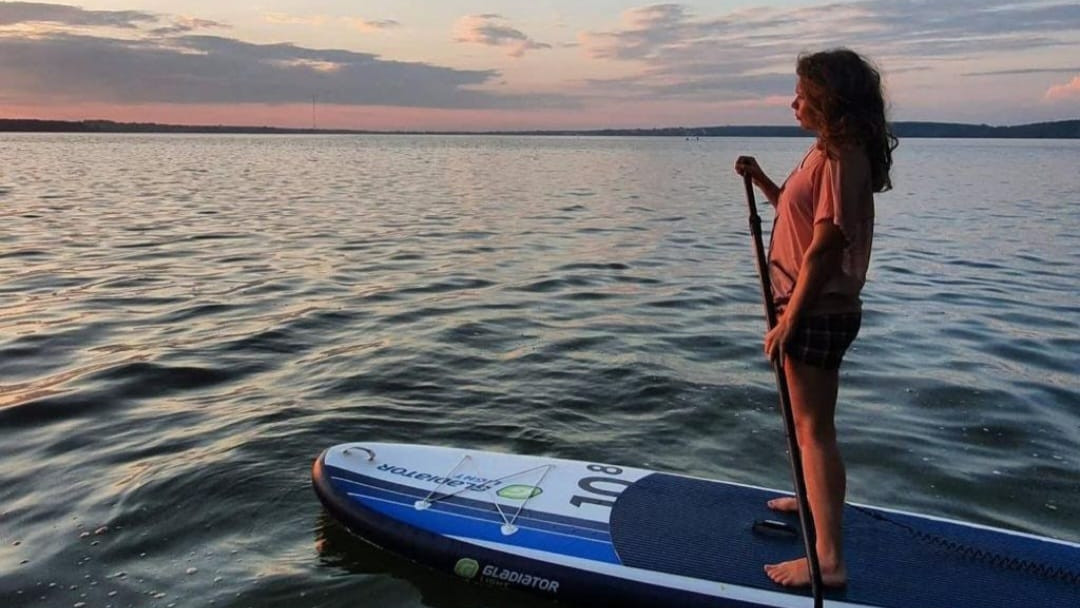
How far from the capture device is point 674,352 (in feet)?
34.1

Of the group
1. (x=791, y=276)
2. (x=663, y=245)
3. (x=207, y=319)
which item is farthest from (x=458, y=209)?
(x=791, y=276)

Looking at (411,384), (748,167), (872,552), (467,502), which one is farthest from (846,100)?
(411,384)

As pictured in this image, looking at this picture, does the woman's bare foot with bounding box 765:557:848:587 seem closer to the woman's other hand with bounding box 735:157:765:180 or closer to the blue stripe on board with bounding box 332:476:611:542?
the blue stripe on board with bounding box 332:476:611:542

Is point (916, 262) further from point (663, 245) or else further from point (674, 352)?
point (674, 352)

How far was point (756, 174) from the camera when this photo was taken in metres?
4.53

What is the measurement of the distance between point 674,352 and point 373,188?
2881 centimetres

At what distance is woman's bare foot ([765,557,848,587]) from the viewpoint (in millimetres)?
4434

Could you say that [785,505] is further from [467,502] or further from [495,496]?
[467,502]

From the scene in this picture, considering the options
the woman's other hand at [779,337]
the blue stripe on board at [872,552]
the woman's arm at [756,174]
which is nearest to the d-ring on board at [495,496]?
the blue stripe on board at [872,552]

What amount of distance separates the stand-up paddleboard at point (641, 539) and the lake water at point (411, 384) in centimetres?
32

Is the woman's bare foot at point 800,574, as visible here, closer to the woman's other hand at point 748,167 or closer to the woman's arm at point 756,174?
the woman's arm at point 756,174

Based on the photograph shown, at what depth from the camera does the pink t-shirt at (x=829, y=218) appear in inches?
146

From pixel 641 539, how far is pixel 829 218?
2205 mm

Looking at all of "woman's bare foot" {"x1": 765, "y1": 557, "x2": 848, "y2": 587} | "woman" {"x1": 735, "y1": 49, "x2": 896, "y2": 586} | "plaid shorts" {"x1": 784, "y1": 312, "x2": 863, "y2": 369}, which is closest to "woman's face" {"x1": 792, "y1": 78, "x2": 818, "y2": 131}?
"woman" {"x1": 735, "y1": 49, "x2": 896, "y2": 586}
